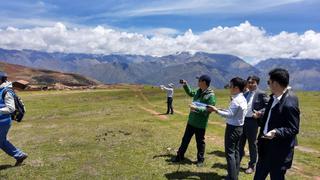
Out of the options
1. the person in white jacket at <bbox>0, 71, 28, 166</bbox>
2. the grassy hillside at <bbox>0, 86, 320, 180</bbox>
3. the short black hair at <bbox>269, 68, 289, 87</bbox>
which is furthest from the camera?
the grassy hillside at <bbox>0, 86, 320, 180</bbox>

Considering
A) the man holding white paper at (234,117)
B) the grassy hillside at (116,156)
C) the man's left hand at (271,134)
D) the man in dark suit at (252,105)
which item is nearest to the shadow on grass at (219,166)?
the grassy hillside at (116,156)

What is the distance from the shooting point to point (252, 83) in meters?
Result: 18.8

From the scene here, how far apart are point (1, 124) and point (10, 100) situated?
3.93ft

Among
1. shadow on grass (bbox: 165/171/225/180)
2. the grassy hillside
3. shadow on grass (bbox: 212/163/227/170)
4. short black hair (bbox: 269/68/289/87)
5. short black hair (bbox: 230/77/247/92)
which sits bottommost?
the grassy hillside

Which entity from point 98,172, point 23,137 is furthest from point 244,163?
point 23,137

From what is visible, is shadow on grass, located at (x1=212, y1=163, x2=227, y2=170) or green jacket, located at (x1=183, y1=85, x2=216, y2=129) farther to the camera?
shadow on grass, located at (x1=212, y1=163, x2=227, y2=170)

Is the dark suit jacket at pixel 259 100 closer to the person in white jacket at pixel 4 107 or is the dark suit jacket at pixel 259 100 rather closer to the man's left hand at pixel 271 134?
the man's left hand at pixel 271 134

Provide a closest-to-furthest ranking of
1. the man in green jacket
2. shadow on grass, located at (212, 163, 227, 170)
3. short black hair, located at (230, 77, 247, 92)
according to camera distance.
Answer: short black hair, located at (230, 77, 247, 92) → the man in green jacket → shadow on grass, located at (212, 163, 227, 170)

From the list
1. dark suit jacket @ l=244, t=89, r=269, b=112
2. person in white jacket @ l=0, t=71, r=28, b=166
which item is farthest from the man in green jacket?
person in white jacket @ l=0, t=71, r=28, b=166

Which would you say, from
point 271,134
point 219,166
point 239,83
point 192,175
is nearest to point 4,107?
point 192,175

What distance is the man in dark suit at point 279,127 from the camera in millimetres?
11789

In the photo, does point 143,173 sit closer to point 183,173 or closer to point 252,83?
point 183,173

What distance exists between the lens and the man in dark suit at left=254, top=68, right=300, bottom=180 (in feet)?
38.7

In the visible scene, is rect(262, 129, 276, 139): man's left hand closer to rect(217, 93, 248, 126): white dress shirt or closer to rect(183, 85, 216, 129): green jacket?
rect(217, 93, 248, 126): white dress shirt
